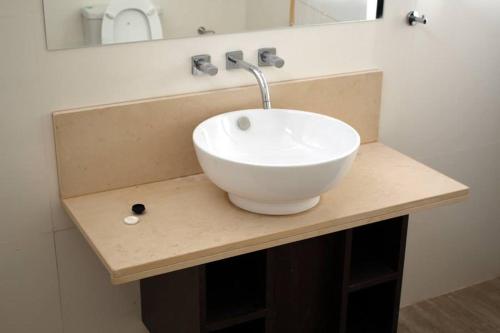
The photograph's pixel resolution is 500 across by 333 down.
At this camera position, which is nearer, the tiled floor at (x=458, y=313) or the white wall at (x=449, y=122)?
the white wall at (x=449, y=122)

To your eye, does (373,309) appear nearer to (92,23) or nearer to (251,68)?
(251,68)

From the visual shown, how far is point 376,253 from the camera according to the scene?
7.77 ft

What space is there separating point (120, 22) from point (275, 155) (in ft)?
1.87

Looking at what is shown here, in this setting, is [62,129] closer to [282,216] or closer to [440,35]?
[282,216]

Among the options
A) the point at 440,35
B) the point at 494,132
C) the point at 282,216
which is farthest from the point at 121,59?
the point at 494,132

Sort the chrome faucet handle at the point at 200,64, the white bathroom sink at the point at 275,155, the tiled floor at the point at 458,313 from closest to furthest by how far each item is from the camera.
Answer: the white bathroom sink at the point at 275,155 < the chrome faucet handle at the point at 200,64 < the tiled floor at the point at 458,313

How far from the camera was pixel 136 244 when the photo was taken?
186 centimetres

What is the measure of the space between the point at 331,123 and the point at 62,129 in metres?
0.73

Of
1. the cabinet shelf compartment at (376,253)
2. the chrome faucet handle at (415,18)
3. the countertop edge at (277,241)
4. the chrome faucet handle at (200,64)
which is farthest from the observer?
the chrome faucet handle at (415,18)

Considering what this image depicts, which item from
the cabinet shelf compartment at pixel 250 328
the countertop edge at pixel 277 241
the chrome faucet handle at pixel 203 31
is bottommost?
the cabinet shelf compartment at pixel 250 328

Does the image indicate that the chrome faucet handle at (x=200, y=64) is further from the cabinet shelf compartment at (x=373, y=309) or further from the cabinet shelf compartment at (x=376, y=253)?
the cabinet shelf compartment at (x=373, y=309)

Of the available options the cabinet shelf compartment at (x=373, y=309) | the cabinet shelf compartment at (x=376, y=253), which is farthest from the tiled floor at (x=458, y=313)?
the cabinet shelf compartment at (x=376, y=253)

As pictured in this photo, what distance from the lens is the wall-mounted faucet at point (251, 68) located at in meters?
2.13

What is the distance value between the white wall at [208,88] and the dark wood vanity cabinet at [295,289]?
0.28 metres
